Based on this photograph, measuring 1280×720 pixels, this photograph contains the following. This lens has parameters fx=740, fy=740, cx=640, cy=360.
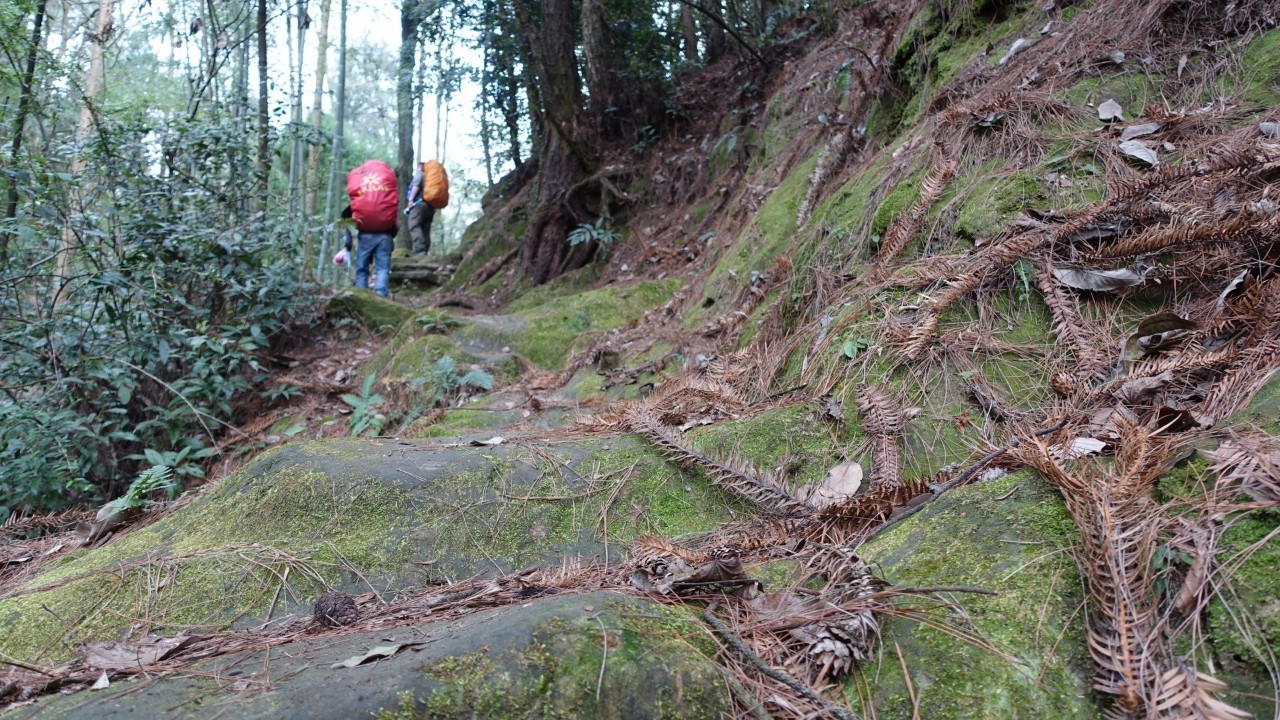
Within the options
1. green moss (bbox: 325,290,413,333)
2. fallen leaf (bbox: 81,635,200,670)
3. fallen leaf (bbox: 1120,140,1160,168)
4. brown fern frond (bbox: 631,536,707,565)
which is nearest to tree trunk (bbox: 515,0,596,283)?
green moss (bbox: 325,290,413,333)

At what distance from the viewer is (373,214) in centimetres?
948

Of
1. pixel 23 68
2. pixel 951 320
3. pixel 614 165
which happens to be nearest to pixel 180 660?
pixel 951 320

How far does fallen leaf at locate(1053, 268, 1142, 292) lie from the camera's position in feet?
8.00

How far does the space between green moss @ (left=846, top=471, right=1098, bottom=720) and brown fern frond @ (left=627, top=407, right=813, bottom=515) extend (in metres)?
0.51

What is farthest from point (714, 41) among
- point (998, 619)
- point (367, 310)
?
point (998, 619)

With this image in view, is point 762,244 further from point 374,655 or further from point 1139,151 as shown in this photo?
point 374,655

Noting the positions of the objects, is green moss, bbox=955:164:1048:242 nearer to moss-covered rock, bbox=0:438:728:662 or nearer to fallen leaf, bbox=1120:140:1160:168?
fallen leaf, bbox=1120:140:1160:168

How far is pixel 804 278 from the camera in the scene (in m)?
3.89

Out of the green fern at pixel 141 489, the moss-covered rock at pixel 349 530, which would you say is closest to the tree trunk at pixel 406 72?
the green fern at pixel 141 489

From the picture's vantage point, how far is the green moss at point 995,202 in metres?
2.99

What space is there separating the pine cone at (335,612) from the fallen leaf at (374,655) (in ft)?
1.40

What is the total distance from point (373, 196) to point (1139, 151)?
27.9 ft

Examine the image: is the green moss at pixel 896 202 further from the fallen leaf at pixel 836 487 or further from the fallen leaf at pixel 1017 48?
the fallen leaf at pixel 836 487

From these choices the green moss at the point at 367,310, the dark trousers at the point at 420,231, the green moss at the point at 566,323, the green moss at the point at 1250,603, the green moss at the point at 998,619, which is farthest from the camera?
the dark trousers at the point at 420,231
